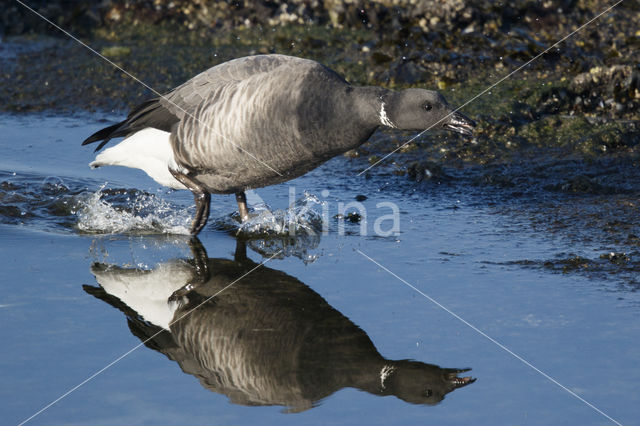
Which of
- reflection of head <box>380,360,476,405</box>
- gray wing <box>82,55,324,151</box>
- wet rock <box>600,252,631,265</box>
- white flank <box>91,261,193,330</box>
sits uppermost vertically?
gray wing <box>82,55,324,151</box>

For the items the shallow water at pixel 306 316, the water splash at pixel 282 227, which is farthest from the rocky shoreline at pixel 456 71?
the water splash at pixel 282 227

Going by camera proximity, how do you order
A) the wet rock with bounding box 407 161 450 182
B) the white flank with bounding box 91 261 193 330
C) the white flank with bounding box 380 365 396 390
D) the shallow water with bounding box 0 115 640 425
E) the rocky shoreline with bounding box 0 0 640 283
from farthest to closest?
the wet rock with bounding box 407 161 450 182
the rocky shoreline with bounding box 0 0 640 283
the white flank with bounding box 91 261 193 330
the white flank with bounding box 380 365 396 390
the shallow water with bounding box 0 115 640 425

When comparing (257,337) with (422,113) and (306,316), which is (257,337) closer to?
(306,316)

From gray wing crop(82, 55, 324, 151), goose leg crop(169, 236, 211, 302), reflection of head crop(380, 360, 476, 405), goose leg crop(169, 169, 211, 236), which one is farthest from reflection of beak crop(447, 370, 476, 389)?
goose leg crop(169, 169, 211, 236)

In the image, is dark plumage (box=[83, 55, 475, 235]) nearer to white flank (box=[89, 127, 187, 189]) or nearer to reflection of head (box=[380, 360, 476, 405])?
white flank (box=[89, 127, 187, 189])

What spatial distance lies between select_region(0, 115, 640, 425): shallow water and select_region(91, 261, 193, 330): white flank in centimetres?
2

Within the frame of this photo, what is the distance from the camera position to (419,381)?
13.6 feet

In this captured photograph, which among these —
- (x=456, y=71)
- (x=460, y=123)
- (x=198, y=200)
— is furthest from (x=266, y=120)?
(x=456, y=71)

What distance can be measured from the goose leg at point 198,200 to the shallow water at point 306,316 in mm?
187

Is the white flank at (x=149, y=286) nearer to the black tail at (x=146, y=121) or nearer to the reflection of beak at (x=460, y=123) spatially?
the black tail at (x=146, y=121)

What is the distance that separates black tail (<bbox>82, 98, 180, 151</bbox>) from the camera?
21.7ft

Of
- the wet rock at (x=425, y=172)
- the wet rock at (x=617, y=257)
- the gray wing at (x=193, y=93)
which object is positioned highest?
the gray wing at (x=193, y=93)

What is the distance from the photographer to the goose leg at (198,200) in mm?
6656

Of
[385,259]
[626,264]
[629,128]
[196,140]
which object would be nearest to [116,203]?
[196,140]
